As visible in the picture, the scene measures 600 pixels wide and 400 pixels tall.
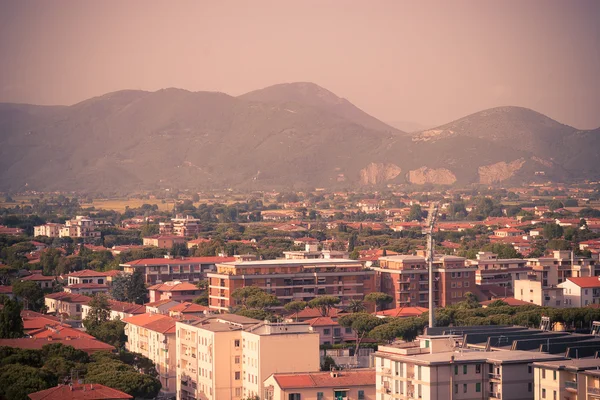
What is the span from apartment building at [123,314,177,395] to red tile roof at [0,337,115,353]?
200cm

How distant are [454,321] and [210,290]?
13.0m

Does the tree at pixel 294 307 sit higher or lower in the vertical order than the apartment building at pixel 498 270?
lower

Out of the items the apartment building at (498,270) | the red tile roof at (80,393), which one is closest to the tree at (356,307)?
the apartment building at (498,270)

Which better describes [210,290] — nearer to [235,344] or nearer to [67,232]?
[235,344]

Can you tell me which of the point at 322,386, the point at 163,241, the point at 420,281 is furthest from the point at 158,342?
the point at 163,241

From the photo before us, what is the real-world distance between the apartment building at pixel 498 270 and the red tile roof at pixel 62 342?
1099 inches

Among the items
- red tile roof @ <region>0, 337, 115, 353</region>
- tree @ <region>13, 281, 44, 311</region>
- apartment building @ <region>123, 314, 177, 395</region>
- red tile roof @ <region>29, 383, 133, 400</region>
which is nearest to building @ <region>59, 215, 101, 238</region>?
tree @ <region>13, 281, 44, 311</region>

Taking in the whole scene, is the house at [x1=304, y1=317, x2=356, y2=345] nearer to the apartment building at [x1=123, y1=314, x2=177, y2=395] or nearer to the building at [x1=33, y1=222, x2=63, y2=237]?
the apartment building at [x1=123, y1=314, x2=177, y2=395]

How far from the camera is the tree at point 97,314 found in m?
54.0

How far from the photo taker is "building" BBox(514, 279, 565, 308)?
2554 inches

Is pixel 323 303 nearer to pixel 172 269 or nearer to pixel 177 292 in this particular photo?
pixel 177 292

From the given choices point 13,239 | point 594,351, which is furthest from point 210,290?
point 13,239

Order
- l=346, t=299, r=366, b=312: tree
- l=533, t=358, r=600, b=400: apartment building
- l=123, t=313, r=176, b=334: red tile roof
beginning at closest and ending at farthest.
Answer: l=533, t=358, r=600, b=400: apartment building, l=123, t=313, r=176, b=334: red tile roof, l=346, t=299, r=366, b=312: tree

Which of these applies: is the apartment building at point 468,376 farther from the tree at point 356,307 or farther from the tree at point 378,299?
the tree at point 378,299
